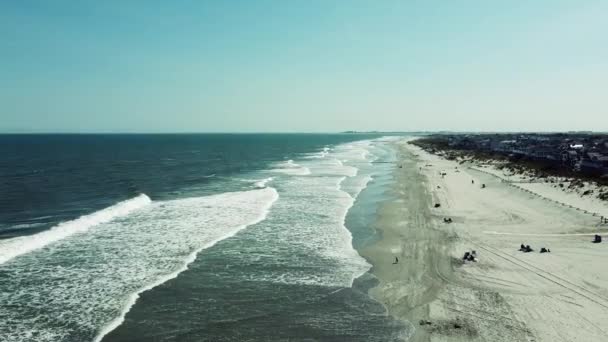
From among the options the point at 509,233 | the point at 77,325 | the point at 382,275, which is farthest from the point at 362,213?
the point at 77,325

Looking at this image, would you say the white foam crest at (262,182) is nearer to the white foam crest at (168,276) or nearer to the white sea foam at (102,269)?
the white foam crest at (168,276)

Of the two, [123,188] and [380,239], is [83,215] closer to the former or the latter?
[123,188]

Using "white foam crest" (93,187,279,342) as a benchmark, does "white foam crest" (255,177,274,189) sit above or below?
above

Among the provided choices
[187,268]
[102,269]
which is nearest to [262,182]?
[187,268]

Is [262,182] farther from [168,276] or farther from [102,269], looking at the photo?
[168,276]

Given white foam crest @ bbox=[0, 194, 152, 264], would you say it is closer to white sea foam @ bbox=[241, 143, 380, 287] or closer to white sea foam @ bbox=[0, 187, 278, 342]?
white sea foam @ bbox=[0, 187, 278, 342]

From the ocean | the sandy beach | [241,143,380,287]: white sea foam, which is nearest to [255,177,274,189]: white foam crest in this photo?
[241,143,380,287]: white sea foam
